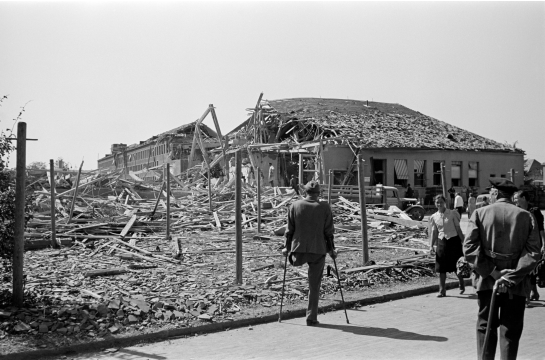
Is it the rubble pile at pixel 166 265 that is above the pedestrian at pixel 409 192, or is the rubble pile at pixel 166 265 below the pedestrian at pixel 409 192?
below

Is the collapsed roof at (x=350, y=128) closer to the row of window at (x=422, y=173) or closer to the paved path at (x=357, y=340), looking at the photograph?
the row of window at (x=422, y=173)

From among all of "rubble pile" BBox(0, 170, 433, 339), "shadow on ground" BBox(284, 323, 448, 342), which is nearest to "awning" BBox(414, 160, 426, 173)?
"rubble pile" BBox(0, 170, 433, 339)

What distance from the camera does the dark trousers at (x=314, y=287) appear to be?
717 cm

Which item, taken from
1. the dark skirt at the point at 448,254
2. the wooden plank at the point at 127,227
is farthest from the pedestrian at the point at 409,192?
the dark skirt at the point at 448,254

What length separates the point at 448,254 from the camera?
9102 millimetres

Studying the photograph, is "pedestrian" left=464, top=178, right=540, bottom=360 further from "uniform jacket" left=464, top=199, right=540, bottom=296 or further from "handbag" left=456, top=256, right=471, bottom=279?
"handbag" left=456, top=256, right=471, bottom=279

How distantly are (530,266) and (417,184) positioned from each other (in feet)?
101

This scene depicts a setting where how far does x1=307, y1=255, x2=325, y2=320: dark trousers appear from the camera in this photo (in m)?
7.17

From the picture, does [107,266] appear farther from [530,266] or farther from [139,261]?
[530,266]

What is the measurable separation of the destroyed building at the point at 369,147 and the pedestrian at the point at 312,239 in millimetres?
21101

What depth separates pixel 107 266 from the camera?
11422 millimetres

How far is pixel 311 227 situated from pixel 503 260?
2.75 m

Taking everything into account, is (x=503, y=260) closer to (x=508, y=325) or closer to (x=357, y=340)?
(x=508, y=325)

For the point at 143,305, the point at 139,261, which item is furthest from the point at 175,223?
the point at 143,305
